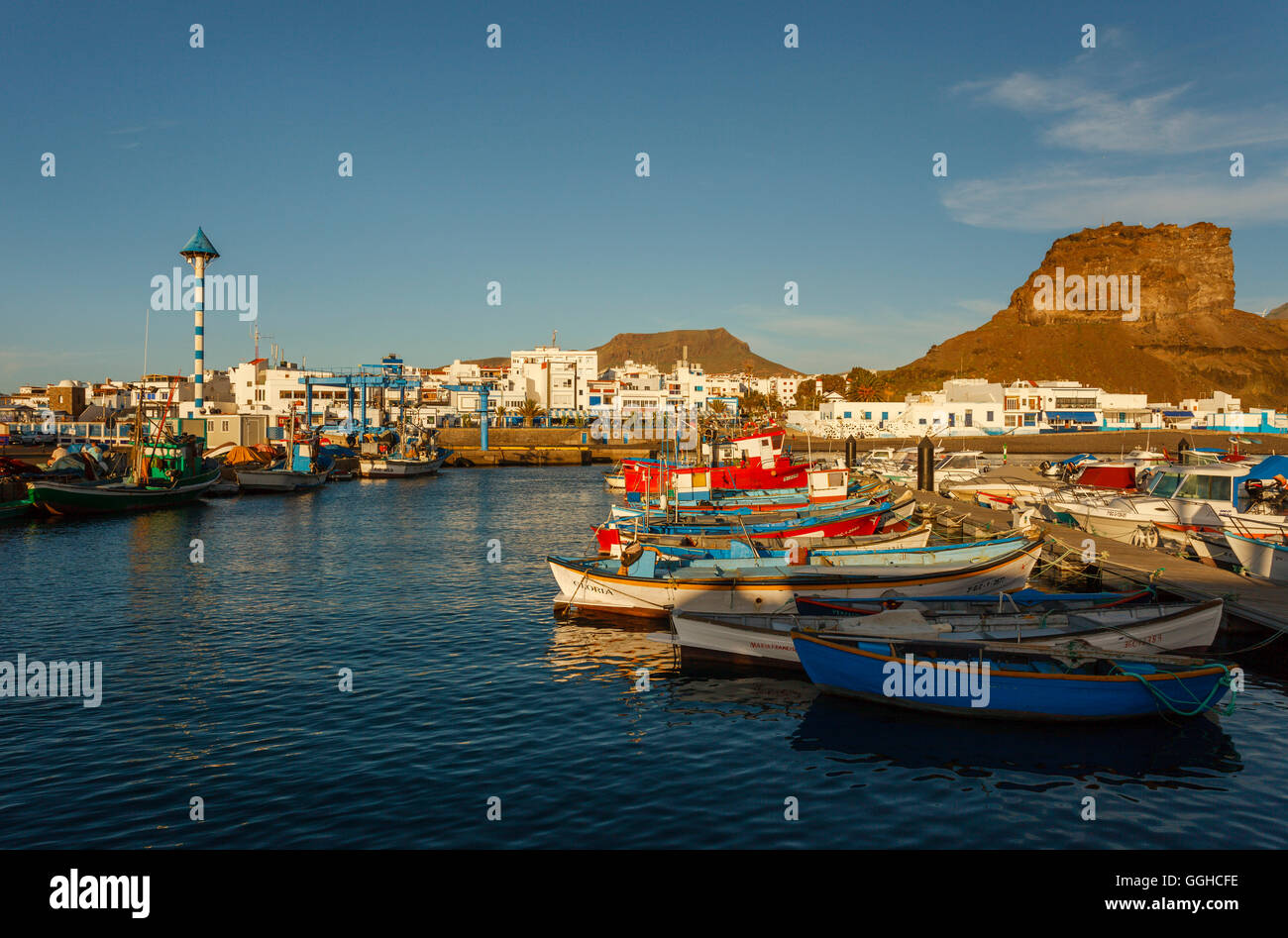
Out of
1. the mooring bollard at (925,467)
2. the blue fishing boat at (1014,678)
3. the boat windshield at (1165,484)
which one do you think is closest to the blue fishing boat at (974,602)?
the blue fishing boat at (1014,678)

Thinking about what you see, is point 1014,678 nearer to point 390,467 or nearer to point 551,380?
point 390,467

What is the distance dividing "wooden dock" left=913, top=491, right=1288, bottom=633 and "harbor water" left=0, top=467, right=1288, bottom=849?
1.29m

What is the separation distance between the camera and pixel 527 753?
1541 cm

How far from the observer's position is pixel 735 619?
20.9 metres

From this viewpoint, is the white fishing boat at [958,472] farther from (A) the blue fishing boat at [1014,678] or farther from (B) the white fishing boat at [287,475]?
(B) the white fishing boat at [287,475]

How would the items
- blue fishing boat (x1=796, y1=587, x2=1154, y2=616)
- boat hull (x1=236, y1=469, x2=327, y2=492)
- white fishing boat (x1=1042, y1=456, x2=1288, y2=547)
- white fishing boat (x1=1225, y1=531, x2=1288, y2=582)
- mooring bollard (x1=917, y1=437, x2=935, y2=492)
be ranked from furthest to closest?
boat hull (x1=236, y1=469, x2=327, y2=492), mooring bollard (x1=917, y1=437, x2=935, y2=492), white fishing boat (x1=1042, y1=456, x2=1288, y2=547), white fishing boat (x1=1225, y1=531, x2=1288, y2=582), blue fishing boat (x1=796, y1=587, x2=1154, y2=616)

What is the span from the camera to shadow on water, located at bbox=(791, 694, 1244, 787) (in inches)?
565

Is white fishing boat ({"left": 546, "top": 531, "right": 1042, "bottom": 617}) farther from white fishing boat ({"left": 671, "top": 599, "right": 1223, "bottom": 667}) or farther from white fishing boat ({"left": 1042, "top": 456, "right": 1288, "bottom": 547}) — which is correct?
white fishing boat ({"left": 1042, "top": 456, "right": 1288, "bottom": 547})

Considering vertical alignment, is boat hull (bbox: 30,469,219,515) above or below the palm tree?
below

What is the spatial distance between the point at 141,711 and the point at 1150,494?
1394 inches

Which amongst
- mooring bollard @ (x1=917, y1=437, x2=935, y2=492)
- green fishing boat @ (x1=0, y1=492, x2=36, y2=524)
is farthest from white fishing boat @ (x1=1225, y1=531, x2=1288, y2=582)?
green fishing boat @ (x1=0, y1=492, x2=36, y2=524)
